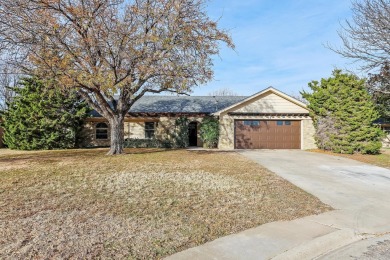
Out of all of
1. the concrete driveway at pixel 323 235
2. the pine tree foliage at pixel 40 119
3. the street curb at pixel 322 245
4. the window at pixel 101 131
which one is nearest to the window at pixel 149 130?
the window at pixel 101 131

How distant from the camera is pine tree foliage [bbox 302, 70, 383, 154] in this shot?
17.8m

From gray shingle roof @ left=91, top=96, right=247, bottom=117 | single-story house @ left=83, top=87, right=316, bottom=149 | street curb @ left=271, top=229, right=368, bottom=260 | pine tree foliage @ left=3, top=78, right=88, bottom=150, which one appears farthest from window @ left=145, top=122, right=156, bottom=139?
street curb @ left=271, top=229, right=368, bottom=260

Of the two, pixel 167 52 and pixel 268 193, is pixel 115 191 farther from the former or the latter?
pixel 167 52

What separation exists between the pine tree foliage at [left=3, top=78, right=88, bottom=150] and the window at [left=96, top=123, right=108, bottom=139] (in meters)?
2.40

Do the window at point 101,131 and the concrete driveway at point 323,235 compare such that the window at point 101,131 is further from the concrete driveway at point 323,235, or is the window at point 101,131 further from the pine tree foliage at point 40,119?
the concrete driveway at point 323,235

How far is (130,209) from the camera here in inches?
223

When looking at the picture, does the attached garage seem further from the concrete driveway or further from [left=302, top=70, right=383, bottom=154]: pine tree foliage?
the concrete driveway

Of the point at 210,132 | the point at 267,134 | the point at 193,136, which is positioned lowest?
the point at 193,136

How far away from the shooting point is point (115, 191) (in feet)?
23.2

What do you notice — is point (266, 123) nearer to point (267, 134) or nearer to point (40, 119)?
point (267, 134)

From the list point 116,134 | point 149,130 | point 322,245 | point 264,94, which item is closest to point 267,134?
point 264,94

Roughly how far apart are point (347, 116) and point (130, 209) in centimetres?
1748

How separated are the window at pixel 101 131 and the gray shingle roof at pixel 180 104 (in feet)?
3.37

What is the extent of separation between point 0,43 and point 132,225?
12.2 metres
